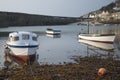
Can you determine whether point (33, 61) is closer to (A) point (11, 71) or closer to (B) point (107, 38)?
(A) point (11, 71)

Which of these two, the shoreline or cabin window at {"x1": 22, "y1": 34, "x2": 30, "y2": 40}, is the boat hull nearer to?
cabin window at {"x1": 22, "y1": 34, "x2": 30, "y2": 40}

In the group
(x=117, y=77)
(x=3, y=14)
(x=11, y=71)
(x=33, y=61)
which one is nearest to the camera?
(x=117, y=77)

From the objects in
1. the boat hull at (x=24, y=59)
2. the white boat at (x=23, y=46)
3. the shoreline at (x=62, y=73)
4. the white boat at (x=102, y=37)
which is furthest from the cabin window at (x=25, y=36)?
the white boat at (x=102, y=37)

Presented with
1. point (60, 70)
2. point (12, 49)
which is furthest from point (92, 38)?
point (60, 70)

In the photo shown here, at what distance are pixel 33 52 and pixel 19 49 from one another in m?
1.43

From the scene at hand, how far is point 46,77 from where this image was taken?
23297 millimetres

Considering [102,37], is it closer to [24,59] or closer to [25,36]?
[25,36]

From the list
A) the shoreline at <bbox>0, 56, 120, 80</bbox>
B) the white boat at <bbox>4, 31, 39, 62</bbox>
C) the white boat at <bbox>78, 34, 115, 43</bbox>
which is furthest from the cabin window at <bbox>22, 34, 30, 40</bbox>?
the white boat at <bbox>78, 34, 115, 43</bbox>

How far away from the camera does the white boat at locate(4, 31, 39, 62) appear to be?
34.1 metres

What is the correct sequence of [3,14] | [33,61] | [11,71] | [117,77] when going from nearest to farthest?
[117,77]
[11,71]
[33,61]
[3,14]

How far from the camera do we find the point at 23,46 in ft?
112

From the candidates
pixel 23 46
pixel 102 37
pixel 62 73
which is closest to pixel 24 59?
pixel 23 46

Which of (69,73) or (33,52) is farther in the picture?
(33,52)

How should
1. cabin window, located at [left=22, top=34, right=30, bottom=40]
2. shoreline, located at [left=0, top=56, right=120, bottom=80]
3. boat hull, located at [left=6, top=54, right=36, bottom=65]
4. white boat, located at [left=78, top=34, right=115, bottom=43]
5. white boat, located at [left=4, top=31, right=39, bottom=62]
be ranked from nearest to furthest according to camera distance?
shoreline, located at [left=0, top=56, right=120, bottom=80] < boat hull, located at [left=6, top=54, right=36, bottom=65] < white boat, located at [left=4, top=31, right=39, bottom=62] < cabin window, located at [left=22, top=34, right=30, bottom=40] < white boat, located at [left=78, top=34, right=115, bottom=43]
